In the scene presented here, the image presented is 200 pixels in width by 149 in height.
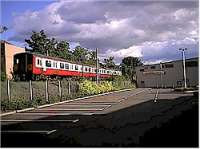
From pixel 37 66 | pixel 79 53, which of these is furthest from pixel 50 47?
pixel 37 66

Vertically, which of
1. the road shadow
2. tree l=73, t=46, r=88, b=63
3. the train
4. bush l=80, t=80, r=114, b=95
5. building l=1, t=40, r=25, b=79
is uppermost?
tree l=73, t=46, r=88, b=63

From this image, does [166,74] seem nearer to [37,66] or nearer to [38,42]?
[38,42]

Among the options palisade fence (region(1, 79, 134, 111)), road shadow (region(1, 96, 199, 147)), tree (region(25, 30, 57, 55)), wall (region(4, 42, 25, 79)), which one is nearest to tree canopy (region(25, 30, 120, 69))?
tree (region(25, 30, 57, 55))

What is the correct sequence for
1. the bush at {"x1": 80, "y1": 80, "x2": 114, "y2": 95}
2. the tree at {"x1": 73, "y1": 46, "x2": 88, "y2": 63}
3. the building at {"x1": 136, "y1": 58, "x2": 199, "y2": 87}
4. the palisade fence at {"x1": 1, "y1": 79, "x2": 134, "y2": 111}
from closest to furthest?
the palisade fence at {"x1": 1, "y1": 79, "x2": 134, "y2": 111}
the bush at {"x1": 80, "y1": 80, "x2": 114, "y2": 95}
the building at {"x1": 136, "y1": 58, "x2": 199, "y2": 87}
the tree at {"x1": 73, "y1": 46, "x2": 88, "y2": 63}

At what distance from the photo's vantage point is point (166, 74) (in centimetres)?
8369

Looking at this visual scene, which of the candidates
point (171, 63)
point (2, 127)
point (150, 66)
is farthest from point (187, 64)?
point (2, 127)

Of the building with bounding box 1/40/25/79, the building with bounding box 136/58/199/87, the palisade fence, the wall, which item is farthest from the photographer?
the building with bounding box 136/58/199/87

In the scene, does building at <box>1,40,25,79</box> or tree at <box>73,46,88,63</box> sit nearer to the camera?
building at <box>1,40,25,79</box>

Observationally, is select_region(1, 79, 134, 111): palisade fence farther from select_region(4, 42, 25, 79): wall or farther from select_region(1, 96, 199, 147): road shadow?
select_region(4, 42, 25, 79): wall

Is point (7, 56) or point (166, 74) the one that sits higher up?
point (7, 56)

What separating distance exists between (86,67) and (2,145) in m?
43.4

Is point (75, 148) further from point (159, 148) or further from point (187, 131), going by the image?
point (187, 131)

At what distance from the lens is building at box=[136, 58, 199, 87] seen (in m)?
77.4

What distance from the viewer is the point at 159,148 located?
812 centimetres
